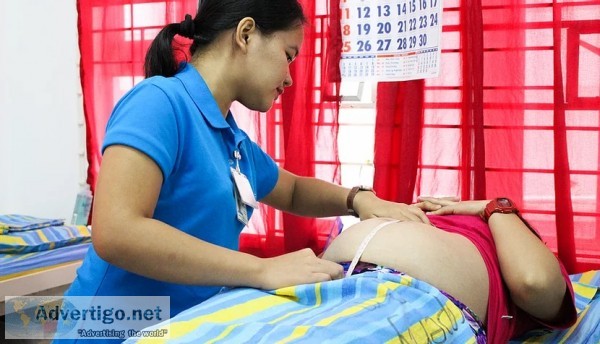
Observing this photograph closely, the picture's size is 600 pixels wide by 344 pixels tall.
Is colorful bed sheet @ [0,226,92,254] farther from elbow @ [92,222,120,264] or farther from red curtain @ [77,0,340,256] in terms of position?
elbow @ [92,222,120,264]

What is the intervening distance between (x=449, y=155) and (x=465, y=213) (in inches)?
31.5

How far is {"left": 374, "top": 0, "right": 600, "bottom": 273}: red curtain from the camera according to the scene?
79.2 inches

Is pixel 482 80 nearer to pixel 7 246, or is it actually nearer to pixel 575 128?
pixel 575 128

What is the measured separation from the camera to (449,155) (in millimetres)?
2207

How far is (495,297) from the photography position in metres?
1.22

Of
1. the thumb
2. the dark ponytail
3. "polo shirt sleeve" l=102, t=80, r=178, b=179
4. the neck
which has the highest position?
the dark ponytail

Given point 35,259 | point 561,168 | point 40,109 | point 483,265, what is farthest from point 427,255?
point 40,109

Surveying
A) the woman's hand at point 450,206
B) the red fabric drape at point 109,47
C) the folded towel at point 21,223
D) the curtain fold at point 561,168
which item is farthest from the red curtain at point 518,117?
the folded towel at point 21,223

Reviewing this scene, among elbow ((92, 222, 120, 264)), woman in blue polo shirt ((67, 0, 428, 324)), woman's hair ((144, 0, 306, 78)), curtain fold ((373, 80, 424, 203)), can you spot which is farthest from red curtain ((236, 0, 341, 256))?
elbow ((92, 222, 120, 264))

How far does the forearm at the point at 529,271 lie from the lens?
1181 millimetres

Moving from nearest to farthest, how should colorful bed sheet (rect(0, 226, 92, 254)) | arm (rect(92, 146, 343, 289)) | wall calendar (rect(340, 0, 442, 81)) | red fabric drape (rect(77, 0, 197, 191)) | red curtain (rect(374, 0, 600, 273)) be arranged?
arm (rect(92, 146, 343, 289)) → red curtain (rect(374, 0, 600, 273)) → wall calendar (rect(340, 0, 442, 81)) → colorful bed sheet (rect(0, 226, 92, 254)) → red fabric drape (rect(77, 0, 197, 191))

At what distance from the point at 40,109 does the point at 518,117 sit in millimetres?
2271

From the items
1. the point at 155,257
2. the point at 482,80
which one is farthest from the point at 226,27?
the point at 482,80

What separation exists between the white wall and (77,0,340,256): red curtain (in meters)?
0.21
